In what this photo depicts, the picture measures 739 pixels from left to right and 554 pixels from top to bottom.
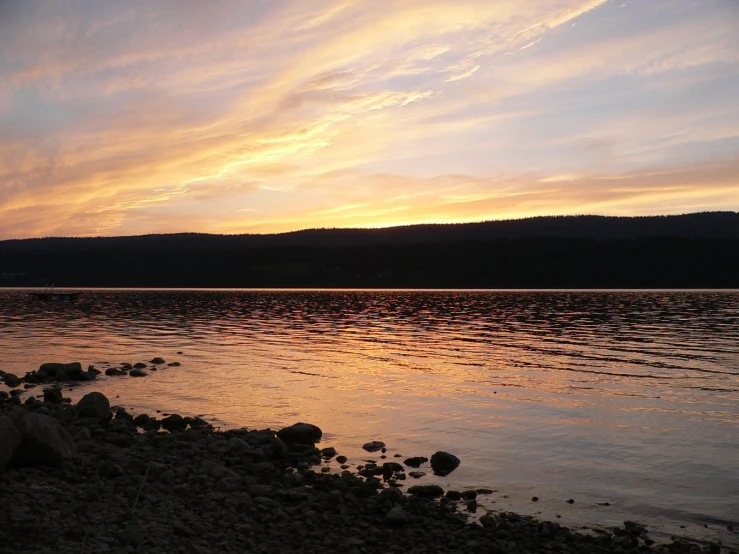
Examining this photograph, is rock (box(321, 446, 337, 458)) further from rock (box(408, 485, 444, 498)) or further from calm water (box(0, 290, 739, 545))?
rock (box(408, 485, 444, 498))

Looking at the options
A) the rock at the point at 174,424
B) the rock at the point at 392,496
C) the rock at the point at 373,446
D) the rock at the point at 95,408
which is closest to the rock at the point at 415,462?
the rock at the point at 373,446

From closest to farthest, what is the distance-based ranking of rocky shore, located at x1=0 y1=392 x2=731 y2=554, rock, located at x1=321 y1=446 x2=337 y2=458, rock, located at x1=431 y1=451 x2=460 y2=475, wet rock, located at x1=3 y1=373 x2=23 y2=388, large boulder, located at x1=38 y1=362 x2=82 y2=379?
rocky shore, located at x1=0 y1=392 x2=731 y2=554
rock, located at x1=431 y1=451 x2=460 y2=475
rock, located at x1=321 y1=446 x2=337 y2=458
wet rock, located at x1=3 y1=373 x2=23 y2=388
large boulder, located at x1=38 y1=362 x2=82 y2=379

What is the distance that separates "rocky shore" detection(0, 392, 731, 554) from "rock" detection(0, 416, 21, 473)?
3 centimetres

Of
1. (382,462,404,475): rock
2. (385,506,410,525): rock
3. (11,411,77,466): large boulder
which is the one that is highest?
(11,411,77,466): large boulder

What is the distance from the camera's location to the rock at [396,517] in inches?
524

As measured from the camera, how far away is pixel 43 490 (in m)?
12.7

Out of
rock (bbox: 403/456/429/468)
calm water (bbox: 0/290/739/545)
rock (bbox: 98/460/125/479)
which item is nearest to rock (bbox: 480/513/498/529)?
calm water (bbox: 0/290/739/545)

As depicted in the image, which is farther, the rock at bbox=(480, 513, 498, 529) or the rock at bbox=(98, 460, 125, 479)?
the rock at bbox=(98, 460, 125, 479)

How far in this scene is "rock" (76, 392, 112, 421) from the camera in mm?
21656

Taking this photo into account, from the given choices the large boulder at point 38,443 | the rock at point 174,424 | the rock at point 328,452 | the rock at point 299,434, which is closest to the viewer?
the large boulder at point 38,443

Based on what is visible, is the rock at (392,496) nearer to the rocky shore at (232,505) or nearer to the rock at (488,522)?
the rocky shore at (232,505)

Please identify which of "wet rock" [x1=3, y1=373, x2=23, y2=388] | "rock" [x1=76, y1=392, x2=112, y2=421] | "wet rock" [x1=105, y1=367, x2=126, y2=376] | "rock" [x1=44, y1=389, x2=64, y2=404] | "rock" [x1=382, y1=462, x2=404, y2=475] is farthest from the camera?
"wet rock" [x1=105, y1=367, x2=126, y2=376]

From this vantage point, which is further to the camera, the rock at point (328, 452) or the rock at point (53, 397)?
the rock at point (53, 397)

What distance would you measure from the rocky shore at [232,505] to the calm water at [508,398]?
1.49 metres
